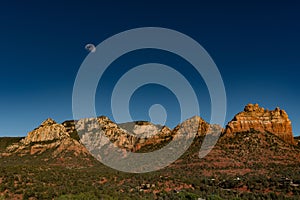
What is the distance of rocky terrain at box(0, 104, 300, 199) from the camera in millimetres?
37500

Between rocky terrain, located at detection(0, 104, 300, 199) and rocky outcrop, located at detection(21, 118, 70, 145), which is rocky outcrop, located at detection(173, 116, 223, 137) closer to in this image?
rocky terrain, located at detection(0, 104, 300, 199)

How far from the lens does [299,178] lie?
4747cm

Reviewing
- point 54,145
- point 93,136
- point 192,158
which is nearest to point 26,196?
point 192,158

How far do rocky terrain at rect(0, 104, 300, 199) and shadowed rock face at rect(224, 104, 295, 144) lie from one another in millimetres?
279

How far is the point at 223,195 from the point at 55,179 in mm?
23126

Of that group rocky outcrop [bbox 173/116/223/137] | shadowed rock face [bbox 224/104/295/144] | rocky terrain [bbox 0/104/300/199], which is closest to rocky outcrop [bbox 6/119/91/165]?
rocky terrain [bbox 0/104/300/199]

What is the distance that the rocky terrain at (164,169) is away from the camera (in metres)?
37.5

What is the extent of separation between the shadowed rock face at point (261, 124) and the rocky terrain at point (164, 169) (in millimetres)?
279

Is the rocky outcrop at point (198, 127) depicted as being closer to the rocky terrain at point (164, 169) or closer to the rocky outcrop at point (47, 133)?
the rocky terrain at point (164, 169)

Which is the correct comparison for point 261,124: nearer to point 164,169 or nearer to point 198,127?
point 198,127

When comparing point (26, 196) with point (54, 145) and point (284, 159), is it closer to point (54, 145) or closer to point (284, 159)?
point (284, 159)

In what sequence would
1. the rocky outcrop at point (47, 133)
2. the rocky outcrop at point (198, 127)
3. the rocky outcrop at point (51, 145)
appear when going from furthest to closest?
the rocky outcrop at point (47, 133) → the rocky outcrop at point (51, 145) → the rocky outcrop at point (198, 127)

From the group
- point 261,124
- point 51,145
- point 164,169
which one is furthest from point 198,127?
point 51,145

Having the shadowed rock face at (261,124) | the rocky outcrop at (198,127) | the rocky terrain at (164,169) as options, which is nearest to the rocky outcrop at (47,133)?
the rocky terrain at (164,169)
